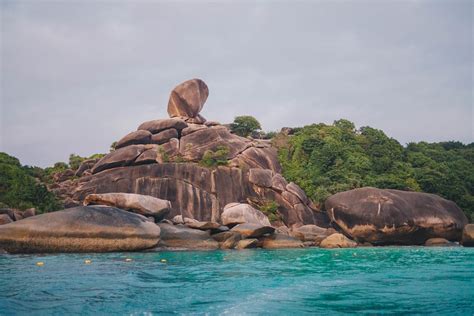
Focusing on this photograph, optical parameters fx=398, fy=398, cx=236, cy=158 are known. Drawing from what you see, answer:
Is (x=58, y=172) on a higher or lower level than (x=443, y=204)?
higher

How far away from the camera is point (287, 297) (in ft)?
29.8

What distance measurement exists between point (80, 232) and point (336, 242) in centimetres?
1776

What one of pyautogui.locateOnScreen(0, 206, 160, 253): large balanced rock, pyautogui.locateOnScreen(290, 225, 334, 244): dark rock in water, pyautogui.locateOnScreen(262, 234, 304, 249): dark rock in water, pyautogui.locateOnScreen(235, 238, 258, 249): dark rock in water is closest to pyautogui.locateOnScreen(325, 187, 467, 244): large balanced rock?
pyautogui.locateOnScreen(290, 225, 334, 244): dark rock in water

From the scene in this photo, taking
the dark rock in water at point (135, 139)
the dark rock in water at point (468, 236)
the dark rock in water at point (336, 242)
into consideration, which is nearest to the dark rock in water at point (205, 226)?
the dark rock in water at point (336, 242)

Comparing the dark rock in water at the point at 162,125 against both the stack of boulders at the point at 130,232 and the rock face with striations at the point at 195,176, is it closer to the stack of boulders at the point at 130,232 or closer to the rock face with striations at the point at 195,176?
the rock face with striations at the point at 195,176

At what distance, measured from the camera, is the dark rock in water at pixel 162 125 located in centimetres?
4409

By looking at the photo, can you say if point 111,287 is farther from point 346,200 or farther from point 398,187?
point 398,187

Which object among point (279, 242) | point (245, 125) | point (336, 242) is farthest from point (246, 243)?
point (245, 125)

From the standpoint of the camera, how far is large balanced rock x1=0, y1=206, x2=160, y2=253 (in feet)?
64.6

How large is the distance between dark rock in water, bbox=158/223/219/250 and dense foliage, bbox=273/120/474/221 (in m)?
14.1

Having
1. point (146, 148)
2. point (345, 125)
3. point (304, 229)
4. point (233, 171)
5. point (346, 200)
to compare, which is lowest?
point (304, 229)

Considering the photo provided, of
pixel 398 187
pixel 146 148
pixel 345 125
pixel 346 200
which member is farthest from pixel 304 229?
pixel 345 125

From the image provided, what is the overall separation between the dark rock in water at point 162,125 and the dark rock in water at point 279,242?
67.1 feet

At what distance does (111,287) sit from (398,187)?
108 feet
